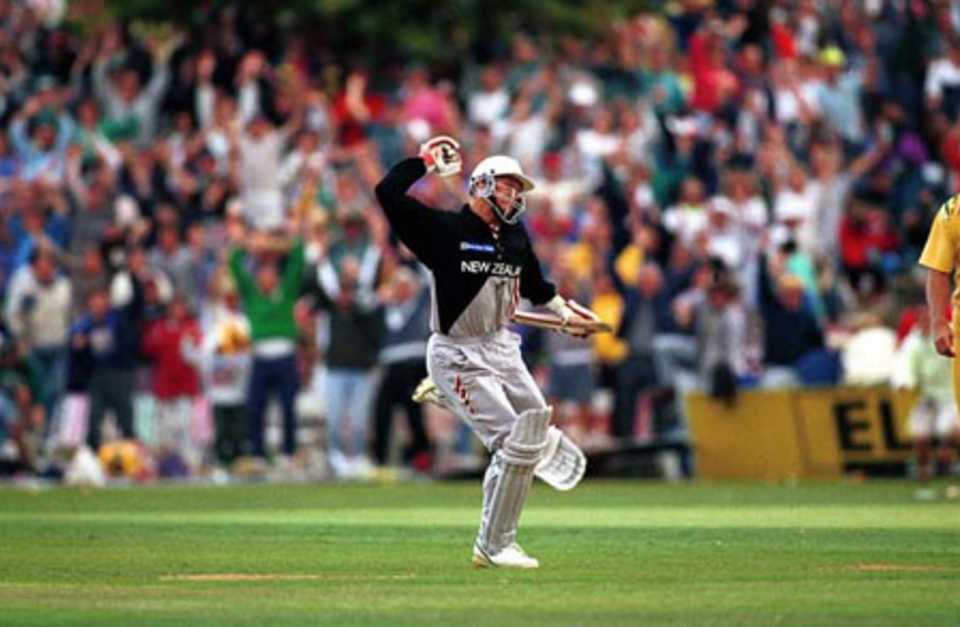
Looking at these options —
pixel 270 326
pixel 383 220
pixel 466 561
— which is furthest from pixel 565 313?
pixel 383 220

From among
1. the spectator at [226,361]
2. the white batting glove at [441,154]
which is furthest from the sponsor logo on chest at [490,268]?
the spectator at [226,361]

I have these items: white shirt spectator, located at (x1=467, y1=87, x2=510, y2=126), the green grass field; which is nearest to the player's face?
the green grass field

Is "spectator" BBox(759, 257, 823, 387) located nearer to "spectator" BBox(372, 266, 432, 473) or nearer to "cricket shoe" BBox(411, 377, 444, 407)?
"spectator" BBox(372, 266, 432, 473)

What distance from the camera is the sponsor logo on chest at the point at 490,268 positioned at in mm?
17109

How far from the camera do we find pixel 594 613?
13328 millimetres

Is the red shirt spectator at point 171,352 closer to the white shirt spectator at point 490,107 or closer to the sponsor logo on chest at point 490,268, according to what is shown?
the white shirt spectator at point 490,107

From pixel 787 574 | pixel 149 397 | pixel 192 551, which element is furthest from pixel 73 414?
pixel 787 574

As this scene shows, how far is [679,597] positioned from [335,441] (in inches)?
756

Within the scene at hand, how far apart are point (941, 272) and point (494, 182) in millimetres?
2649

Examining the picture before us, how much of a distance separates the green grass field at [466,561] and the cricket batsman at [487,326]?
52 cm

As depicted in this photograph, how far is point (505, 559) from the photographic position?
16.7 meters

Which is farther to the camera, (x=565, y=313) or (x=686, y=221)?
(x=686, y=221)

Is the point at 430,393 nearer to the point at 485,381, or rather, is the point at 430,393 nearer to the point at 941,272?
the point at 485,381

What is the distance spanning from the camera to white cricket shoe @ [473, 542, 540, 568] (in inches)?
653
